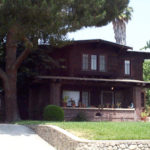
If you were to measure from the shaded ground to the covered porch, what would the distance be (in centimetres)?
801

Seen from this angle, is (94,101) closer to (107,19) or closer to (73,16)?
(107,19)

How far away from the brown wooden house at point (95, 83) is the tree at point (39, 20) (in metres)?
3.03

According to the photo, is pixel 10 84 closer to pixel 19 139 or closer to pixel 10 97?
pixel 10 97

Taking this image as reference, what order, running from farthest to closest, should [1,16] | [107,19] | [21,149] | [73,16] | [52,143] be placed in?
[107,19]
[73,16]
[1,16]
[52,143]
[21,149]

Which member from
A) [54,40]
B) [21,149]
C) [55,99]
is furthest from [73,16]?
[21,149]

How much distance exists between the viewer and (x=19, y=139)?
17.3 meters

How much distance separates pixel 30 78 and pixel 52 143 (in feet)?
39.9

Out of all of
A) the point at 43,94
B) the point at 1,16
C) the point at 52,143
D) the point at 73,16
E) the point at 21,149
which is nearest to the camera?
the point at 21,149

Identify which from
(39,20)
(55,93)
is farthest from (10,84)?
(39,20)

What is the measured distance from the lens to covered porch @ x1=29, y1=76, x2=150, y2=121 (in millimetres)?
27641

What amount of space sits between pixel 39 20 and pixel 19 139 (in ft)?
27.0

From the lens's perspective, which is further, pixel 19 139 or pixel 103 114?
pixel 103 114

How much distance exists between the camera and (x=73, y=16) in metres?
23.9

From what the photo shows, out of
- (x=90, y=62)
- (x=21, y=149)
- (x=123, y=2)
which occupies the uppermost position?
(x=123, y=2)
